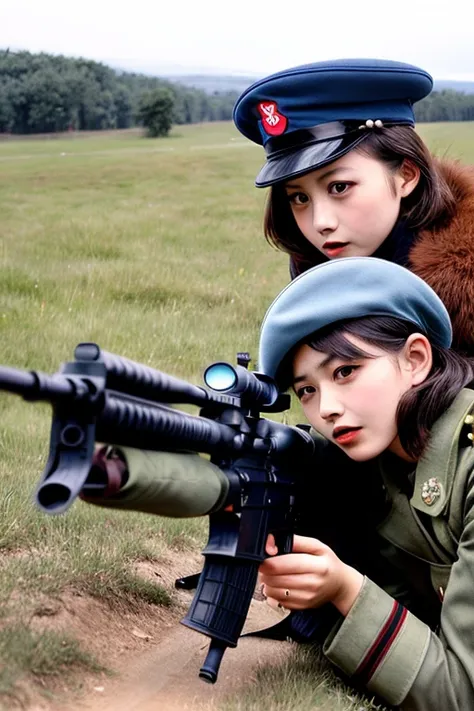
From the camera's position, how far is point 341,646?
2682 mm

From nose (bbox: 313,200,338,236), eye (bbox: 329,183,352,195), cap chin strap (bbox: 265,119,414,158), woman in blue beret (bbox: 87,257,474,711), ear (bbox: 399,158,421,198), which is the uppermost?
cap chin strap (bbox: 265,119,414,158)

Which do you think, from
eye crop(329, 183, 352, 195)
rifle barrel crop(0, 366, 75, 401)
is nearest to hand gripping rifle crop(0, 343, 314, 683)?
rifle barrel crop(0, 366, 75, 401)

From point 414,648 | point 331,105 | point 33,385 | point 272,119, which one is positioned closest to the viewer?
point 33,385

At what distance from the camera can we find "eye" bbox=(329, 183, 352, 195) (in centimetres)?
356

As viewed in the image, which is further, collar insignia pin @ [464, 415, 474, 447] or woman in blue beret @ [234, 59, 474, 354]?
woman in blue beret @ [234, 59, 474, 354]

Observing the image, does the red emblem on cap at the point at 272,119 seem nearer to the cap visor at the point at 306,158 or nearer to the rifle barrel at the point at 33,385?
the cap visor at the point at 306,158

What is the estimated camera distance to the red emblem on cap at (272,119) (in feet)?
12.6

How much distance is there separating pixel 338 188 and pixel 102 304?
4.20 meters

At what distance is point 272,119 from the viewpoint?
3.88 m

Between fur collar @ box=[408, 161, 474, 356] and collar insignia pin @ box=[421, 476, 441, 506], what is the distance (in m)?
0.66

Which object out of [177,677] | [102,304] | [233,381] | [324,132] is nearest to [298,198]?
[324,132]

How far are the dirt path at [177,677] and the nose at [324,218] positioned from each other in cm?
140

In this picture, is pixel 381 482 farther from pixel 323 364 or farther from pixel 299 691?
pixel 299 691

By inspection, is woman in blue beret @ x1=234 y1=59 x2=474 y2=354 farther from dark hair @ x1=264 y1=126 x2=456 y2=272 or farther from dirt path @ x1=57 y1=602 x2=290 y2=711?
dirt path @ x1=57 y1=602 x2=290 y2=711
